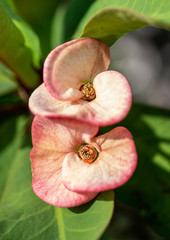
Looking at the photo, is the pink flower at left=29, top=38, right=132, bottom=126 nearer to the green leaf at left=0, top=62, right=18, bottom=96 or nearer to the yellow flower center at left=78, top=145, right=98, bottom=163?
the yellow flower center at left=78, top=145, right=98, bottom=163

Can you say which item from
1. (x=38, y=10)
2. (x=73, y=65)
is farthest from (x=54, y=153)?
(x=38, y=10)

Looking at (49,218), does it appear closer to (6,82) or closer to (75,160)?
(75,160)

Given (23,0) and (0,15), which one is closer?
(0,15)

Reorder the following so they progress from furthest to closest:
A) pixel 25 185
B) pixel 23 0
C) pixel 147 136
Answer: pixel 23 0, pixel 147 136, pixel 25 185

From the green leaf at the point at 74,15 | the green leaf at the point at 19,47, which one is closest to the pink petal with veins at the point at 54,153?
the green leaf at the point at 19,47

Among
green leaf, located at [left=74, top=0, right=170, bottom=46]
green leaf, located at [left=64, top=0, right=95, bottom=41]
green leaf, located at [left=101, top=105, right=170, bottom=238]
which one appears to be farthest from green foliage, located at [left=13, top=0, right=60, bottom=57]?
green leaf, located at [left=74, top=0, right=170, bottom=46]

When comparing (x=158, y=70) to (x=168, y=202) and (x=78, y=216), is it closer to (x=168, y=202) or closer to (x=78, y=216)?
(x=168, y=202)

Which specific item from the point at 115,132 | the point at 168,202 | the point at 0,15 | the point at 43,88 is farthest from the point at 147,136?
the point at 0,15
